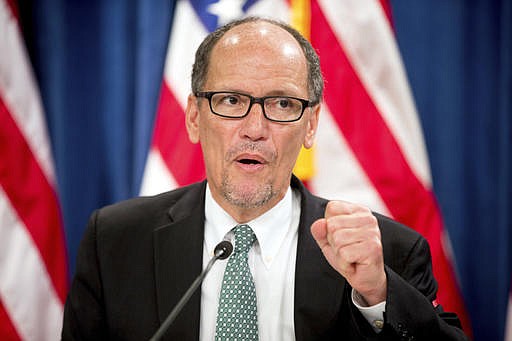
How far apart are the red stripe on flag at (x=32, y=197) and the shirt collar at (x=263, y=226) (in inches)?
43.1

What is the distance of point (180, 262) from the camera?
1.78 meters

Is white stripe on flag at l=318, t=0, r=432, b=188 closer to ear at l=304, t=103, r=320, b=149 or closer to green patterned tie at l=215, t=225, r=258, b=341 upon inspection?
ear at l=304, t=103, r=320, b=149

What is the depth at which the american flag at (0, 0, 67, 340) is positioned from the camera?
2.57 m

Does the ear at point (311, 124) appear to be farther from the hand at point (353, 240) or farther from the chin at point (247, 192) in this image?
the hand at point (353, 240)

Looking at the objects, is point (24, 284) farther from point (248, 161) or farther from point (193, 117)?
point (248, 161)

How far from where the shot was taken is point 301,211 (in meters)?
1.89

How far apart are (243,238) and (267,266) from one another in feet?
0.35

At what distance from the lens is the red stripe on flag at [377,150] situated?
256 centimetres

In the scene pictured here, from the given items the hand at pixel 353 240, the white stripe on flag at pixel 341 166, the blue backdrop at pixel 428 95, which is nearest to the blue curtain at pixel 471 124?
the blue backdrop at pixel 428 95

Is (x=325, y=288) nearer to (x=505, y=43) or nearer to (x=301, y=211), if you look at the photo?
(x=301, y=211)

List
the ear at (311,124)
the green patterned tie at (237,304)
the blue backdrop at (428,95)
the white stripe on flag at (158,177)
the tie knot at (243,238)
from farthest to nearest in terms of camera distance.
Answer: the blue backdrop at (428,95)
the white stripe on flag at (158,177)
the ear at (311,124)
the tie knot at (243,238)
the green patterned tie at (237,304)

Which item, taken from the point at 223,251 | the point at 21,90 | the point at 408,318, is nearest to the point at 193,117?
the point at 223,251

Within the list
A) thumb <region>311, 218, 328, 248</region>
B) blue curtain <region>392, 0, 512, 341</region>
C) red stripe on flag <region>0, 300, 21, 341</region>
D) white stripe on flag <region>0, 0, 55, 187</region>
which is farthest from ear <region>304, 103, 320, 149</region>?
red stripe on flag <region>0, 300, 21, 341</region>

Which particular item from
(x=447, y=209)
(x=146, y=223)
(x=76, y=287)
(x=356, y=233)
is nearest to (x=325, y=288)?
(x=356, y=233)
